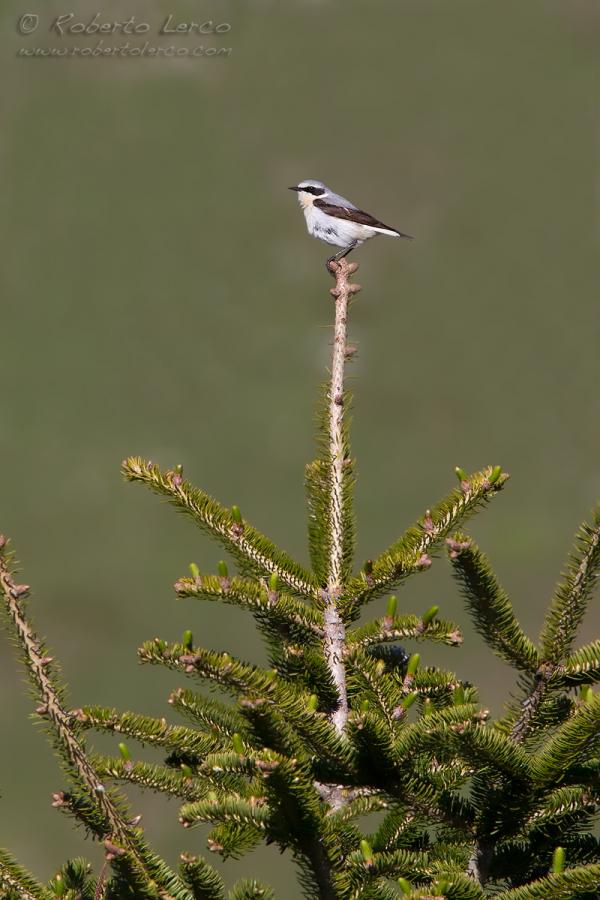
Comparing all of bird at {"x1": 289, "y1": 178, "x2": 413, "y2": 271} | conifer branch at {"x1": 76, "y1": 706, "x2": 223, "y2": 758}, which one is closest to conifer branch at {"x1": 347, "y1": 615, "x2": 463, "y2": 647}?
conifer branch at {"x1": 76, "y1": 706, "x2": 223, "y2": 758}

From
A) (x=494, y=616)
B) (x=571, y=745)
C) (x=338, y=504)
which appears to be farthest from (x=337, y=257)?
(x=571, y=745)

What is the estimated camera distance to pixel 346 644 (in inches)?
199

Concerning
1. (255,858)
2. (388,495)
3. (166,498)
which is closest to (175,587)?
(166,498)

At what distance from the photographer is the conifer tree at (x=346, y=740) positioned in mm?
3762

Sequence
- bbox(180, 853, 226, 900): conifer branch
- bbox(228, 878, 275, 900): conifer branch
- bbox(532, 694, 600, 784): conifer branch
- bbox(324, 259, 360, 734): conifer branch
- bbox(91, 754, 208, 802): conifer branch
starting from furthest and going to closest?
1. bbox(324, 259, 360, 734): conifer branch
2. bbox(91, 754, 208, 802): conifer branch
3. bbox(532, 694, 600, 784): conifer branch
4. bbox(180, 853, 226, 900): conifer branch
5. bbox(228, 878, 275, 900): conifer branch

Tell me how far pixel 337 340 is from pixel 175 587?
1.71 metres

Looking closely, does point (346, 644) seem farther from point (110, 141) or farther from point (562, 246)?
point (110, 141)

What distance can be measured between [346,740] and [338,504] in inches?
59.2

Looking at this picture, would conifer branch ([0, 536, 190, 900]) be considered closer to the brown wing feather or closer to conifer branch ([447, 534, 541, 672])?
conifer branch ([447, 534, 541, 672])

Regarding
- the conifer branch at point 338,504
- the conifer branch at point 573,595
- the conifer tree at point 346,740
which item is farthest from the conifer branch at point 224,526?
the conifer branch at point 573,595

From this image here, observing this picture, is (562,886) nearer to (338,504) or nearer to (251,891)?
(251,891)

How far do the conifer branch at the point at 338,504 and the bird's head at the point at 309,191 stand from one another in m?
8.01

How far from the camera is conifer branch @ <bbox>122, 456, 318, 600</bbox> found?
5129mm

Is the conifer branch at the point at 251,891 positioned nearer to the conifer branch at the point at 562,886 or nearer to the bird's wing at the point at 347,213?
the conifer branch at the point at 562,886
